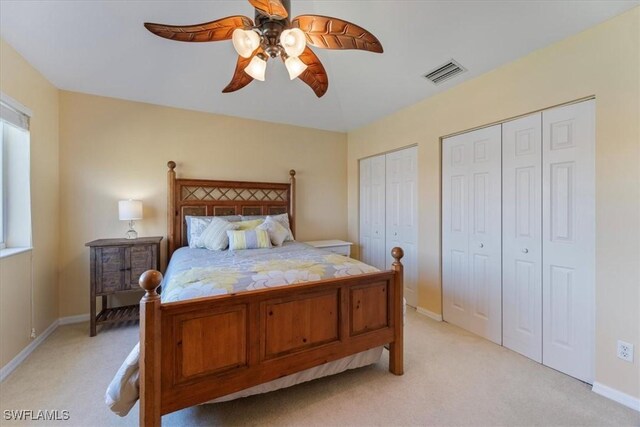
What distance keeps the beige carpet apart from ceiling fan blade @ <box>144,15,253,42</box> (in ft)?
7.78

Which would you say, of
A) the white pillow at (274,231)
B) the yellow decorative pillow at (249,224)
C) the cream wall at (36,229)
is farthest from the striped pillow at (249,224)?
the cream wall at (36,229)

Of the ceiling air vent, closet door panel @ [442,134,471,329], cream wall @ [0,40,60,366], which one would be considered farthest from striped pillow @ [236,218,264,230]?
the ceiling air vent

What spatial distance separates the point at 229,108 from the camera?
148 inches

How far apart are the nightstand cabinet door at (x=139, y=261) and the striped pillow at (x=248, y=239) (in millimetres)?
845

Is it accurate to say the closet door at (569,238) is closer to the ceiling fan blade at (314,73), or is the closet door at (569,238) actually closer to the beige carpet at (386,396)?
the beige carpet at (386,396)

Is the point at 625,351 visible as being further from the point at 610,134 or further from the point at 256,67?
the point at 256,67

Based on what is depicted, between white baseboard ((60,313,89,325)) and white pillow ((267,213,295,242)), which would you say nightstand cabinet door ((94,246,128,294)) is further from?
white pillow ((267,213,295,242))

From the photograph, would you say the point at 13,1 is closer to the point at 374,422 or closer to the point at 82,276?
the point at 82,276

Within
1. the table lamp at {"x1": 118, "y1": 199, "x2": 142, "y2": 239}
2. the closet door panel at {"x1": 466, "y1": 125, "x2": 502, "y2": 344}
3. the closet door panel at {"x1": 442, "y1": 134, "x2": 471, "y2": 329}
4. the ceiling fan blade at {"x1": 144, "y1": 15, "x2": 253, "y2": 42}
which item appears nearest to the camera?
the ceiling fan blade at {"x1": 144, "y1": 15, "x2": 253, "y2": 42}

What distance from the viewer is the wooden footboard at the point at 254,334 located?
137cm

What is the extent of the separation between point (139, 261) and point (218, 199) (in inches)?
48.0

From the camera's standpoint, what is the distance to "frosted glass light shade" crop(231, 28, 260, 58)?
1.65m

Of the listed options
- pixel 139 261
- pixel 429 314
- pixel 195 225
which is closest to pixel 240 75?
pixel 195 225

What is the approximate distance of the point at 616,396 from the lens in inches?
72.6
